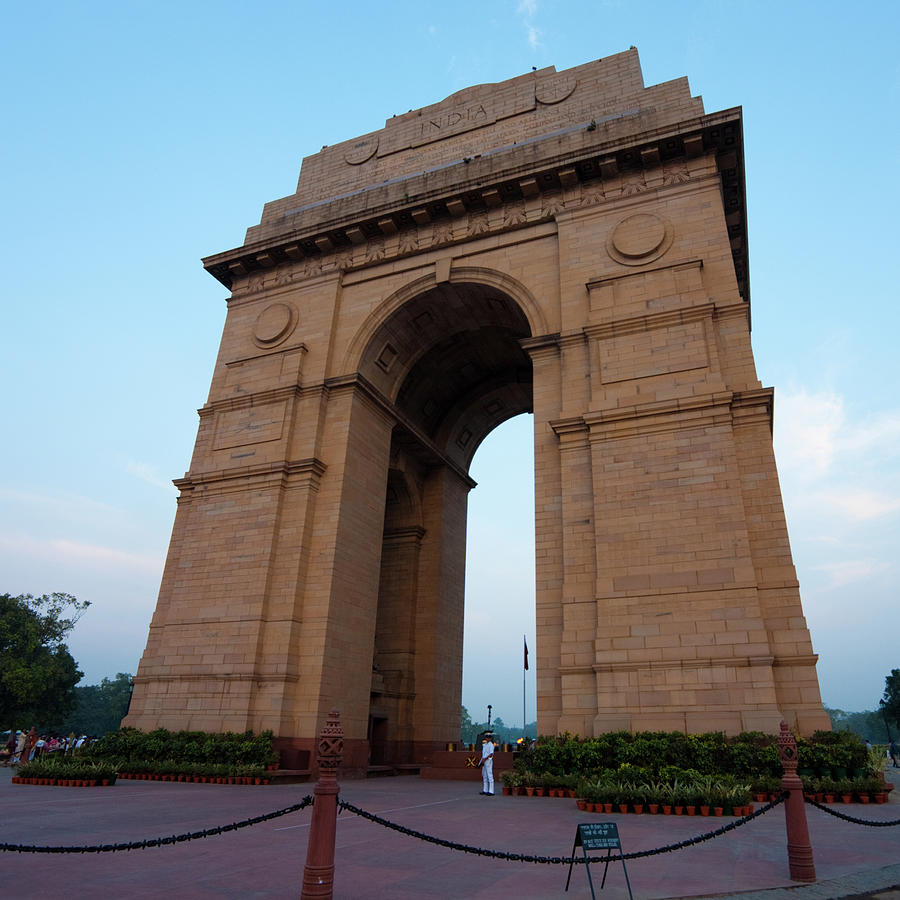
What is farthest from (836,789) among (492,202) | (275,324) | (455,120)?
(455,120)

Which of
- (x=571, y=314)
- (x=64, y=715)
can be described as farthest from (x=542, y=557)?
(x=64, y=715)

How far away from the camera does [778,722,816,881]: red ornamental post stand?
6.10m

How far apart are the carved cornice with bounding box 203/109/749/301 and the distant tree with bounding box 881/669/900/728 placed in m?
58.8

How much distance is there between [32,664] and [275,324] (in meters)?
35.2

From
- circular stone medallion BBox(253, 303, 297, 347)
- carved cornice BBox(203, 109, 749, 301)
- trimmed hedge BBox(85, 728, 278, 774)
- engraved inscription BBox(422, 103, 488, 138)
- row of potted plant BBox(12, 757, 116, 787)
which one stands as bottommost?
row of potted plant BBox(12, 757, 116, 787)

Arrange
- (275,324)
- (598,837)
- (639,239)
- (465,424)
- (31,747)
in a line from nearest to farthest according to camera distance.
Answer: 1. (598,837)
2. (639,239)
3. (31,747)
4. (275,324)
5. (465,424)

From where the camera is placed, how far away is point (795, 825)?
6355 millimetres

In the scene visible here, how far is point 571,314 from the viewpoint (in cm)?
1953

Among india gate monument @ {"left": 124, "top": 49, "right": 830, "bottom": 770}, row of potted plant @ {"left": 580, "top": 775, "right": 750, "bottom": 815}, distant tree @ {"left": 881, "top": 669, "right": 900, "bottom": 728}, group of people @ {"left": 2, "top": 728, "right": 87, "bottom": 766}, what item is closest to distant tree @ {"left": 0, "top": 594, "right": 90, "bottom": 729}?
group of people @ {"left": 2, "top": 728, "right": 87, "bottom": 766}

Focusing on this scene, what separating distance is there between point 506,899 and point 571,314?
53.4 feet

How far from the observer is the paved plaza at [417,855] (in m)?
5.82

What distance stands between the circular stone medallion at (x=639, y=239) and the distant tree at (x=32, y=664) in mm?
43702

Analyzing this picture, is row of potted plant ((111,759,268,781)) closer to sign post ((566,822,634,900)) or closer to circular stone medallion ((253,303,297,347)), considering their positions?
sign post ((566,822,634,900))

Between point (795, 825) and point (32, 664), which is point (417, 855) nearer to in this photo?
point (795, 825)
